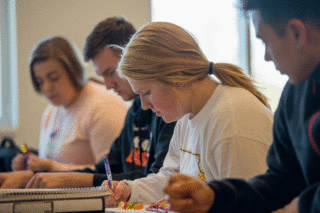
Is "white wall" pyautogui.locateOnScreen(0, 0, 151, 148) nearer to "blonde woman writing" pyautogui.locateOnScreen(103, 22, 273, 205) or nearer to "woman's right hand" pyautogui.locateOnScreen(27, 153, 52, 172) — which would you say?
"woman's right hand" pyautogui.locateOnScreen(27, 153, 52, 172)

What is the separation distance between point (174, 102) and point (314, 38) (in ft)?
1.75

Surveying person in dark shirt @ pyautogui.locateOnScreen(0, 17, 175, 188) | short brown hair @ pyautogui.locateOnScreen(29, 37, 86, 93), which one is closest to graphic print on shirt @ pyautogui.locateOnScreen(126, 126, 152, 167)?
person in dark shirt @ pyautogui.locateOnScreen(0, 17, 175, 188)

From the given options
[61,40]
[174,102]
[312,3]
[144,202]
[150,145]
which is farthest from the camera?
[61,40]

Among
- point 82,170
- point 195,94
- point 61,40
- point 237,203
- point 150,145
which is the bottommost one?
point 82,170

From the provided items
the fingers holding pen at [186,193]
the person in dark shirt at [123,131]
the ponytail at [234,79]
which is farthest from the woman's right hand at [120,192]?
the fingers holding pen at [186,193]

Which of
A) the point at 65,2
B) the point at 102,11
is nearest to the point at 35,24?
the point at 65,2

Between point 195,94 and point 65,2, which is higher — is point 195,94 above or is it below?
below

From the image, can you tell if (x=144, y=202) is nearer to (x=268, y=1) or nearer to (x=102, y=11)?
(x=268, y=1)

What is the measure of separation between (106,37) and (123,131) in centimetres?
43

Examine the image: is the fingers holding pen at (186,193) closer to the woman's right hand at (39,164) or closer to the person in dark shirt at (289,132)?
the person in dark shirt at (289,132)

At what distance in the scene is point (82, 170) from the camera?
1794 millimetres

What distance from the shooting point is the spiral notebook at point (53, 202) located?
79 centimetres

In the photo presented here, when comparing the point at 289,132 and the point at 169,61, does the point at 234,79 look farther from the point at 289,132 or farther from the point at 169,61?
the point at 289,132

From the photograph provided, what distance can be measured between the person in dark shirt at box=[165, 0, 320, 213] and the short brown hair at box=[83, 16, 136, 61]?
1.00 m
